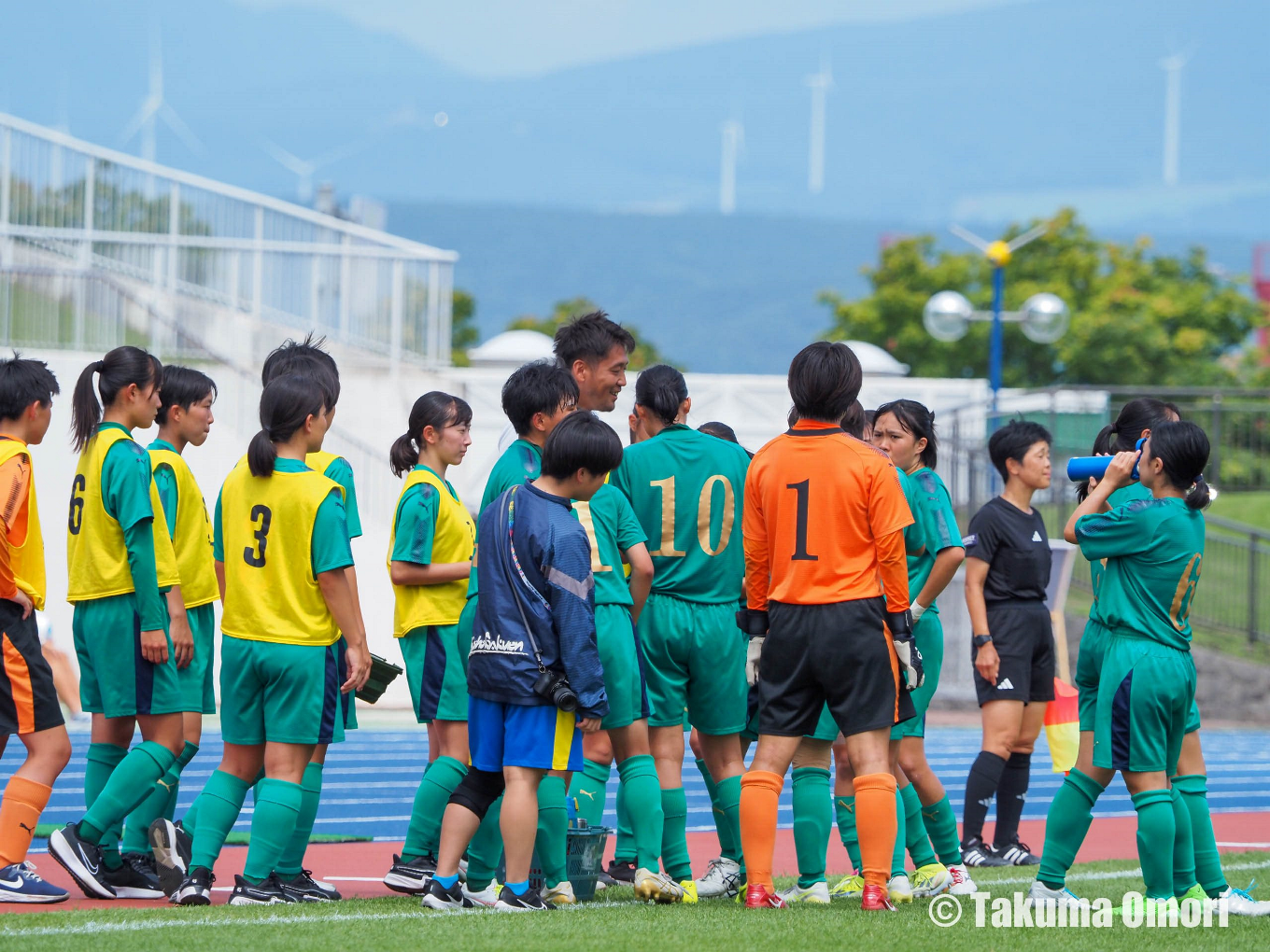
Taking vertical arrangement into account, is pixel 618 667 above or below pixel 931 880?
above

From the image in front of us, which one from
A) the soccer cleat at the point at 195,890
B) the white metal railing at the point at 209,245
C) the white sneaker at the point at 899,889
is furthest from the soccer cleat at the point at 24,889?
the white metal railing at the point at 209,245

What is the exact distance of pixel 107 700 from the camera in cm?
602

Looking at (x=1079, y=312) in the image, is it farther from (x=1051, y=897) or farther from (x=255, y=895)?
(x=255, y=895)

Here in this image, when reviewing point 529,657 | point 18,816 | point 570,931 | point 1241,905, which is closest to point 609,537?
point 529,657

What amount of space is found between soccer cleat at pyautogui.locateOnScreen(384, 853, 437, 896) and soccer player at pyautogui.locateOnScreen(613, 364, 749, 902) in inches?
37.1

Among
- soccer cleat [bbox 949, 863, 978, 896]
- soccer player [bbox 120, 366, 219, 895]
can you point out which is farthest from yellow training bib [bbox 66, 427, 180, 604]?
soccer cleat [bbox 949, 863, 978, 896]

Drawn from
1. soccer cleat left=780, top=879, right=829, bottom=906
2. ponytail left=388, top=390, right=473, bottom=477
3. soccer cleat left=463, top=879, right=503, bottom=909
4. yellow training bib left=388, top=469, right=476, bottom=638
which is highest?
ponytail left=388, top=390, right=473, bottom=477

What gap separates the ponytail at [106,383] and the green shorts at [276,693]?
41.8 inches

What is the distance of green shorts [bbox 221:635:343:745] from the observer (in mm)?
5652

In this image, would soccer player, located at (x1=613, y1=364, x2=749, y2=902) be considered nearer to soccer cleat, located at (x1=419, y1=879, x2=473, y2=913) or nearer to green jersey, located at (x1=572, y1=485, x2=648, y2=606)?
green jersey, located at (x1=572, y1=485, x2=648, y2=606)

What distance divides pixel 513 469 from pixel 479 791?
1177 mm

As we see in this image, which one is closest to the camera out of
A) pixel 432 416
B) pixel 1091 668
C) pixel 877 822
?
pixel 877 822

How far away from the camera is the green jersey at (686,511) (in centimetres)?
605

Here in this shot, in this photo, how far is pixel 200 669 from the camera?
6.24 m
